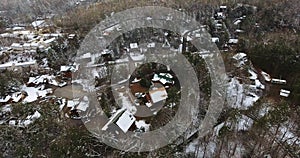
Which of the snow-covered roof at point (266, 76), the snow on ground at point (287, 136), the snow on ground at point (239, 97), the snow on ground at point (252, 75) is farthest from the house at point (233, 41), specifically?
the snow on ground at point (287, 136)

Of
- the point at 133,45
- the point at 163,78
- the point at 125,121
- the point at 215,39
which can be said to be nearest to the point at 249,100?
the point at 163,78

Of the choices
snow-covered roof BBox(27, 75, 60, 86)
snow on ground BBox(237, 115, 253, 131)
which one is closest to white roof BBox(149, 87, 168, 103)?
snow on ground BBox(237, 115, 253, 131)

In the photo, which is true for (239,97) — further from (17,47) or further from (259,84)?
(17,47)

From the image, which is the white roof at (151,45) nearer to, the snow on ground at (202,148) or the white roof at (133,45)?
the white roof at (133,45)

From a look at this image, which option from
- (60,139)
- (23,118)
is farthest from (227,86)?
(23,118)

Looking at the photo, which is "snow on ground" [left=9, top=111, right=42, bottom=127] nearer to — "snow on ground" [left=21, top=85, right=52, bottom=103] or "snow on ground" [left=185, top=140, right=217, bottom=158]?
"snow on ground" [left=21, top=85, right=52, bottom=103]

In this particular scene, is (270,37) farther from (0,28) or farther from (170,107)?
(0,28)

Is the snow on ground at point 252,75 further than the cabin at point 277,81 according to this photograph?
Yes
